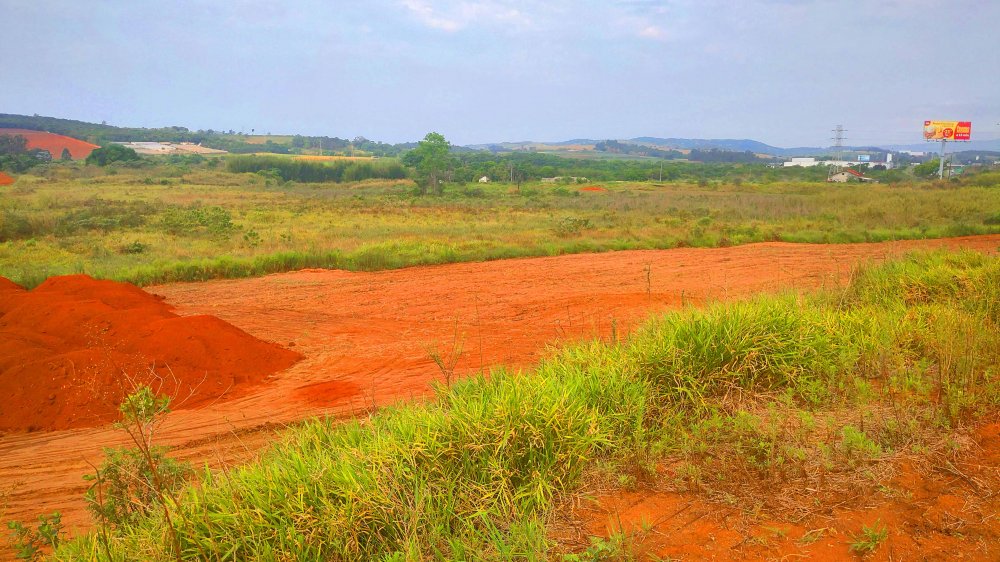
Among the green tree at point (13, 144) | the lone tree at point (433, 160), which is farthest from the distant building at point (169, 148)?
the lone tree at point (433, 160)

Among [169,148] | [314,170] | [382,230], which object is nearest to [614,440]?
[382,230]

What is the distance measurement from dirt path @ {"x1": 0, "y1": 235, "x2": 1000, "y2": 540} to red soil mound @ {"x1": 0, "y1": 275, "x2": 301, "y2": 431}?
33 centimetres

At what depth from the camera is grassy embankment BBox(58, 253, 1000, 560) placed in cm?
287

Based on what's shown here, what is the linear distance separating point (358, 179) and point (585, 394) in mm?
75491

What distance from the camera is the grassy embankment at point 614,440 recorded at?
2873 mm

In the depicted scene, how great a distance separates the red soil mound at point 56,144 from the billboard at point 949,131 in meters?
108

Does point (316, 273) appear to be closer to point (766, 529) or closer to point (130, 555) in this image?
point (130, 555)

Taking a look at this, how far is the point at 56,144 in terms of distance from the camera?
97.4 meters

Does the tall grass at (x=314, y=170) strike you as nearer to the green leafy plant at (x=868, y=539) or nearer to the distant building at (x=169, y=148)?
the distant building at (x=169, y=148)

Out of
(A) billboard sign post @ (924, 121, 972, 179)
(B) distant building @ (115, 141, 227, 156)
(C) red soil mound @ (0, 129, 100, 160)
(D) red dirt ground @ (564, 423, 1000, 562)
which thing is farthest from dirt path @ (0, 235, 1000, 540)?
(B) distant building @ (115, 141, 227, 156)

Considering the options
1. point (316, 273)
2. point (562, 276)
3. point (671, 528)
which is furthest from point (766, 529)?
point (316, 273)

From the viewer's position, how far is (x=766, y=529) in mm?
2834

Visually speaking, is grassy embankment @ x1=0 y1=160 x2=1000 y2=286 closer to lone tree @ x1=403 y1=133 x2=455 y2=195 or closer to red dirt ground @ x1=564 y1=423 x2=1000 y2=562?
red dirt ground @ x1=564 y1=423 x2=1000 y2=562

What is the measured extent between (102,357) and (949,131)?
8122 cm
